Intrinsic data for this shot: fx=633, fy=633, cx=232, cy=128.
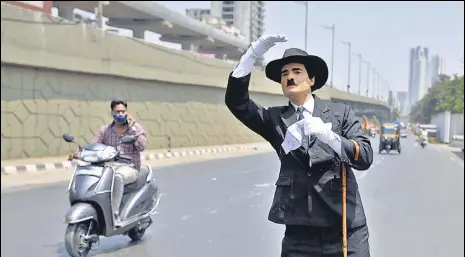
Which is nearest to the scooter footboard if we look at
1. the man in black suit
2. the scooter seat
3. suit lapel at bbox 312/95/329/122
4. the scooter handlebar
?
the scooter seat

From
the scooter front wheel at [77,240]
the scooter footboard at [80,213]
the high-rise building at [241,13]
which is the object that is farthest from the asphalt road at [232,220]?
the high-rise building at [241,13]

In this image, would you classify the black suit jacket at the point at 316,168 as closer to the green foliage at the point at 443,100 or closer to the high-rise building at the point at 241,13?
the green foliage at the point at 443,100

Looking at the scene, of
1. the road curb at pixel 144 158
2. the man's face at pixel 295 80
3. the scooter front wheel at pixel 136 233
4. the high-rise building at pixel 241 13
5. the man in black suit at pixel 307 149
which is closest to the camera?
the man in black suit at pixel 307 149

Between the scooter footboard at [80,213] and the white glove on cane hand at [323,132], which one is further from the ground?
the white glove on cane hand at [323,132]

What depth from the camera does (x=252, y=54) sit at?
115 inches

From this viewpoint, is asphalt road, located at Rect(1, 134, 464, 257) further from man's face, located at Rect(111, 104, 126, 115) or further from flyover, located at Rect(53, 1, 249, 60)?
flyover, located at Rect(53, 1, 249, 60)

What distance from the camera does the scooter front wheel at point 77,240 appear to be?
581 centimetres

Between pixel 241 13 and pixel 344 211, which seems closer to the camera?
pixel 344 211

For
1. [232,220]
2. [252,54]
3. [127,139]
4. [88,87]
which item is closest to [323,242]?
[252,54]

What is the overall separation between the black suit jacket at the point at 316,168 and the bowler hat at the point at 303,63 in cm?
11

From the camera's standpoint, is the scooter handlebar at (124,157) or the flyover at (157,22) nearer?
the scooter handlebar at (124,157)

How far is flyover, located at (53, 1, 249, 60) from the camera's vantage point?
4206cm

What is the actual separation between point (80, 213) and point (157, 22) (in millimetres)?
43118

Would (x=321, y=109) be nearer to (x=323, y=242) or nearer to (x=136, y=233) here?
(x=323, y=242)
